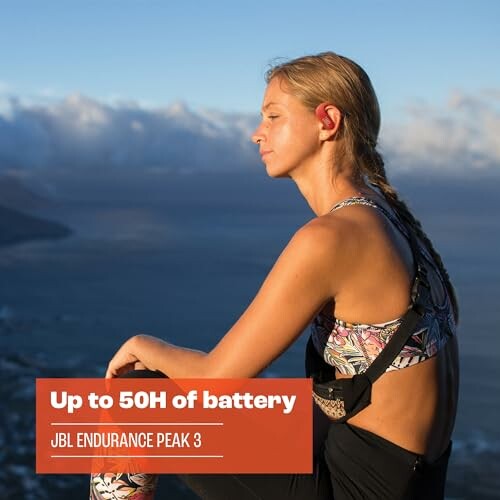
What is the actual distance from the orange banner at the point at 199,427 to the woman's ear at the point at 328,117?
2.51ft

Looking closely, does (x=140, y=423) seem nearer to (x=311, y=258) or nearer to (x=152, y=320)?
(x=311, y=258)

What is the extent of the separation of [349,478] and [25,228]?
13137 cm

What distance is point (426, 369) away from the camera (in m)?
2.17

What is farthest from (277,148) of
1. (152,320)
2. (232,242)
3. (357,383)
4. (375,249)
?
(232,242)

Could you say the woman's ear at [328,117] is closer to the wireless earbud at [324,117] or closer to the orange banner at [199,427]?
the wireless earbud at [324,117]

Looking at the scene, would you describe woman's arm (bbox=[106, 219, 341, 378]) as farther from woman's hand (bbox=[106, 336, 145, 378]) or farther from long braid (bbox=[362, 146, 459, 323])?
long braid (bbox=[362, 146, 459, 323])

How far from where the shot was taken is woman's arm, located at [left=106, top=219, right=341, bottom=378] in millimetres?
2039

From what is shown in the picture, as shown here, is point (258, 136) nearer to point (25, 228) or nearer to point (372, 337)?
point (372, 337)

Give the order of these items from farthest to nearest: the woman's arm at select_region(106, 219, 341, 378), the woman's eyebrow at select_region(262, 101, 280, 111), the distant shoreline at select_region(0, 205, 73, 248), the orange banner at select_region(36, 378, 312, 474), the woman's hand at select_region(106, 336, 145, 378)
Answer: the distant shoreline at select_region(0, 205, 73, 248)
the woman's hand at select_region(106, 336, 145, 378)
the woman's eyebrow at select_region(262, 101, 280, 111)
the orange banner at select_region(36, 378, 312, 474)
the woman's arm at select_region(106, 219, 341, 378)

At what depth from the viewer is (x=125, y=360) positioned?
2.63 m

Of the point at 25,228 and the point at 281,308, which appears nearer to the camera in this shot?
the point at 281,308

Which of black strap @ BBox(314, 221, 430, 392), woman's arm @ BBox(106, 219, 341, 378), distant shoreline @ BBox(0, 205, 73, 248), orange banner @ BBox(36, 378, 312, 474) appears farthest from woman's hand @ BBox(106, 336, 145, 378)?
distant shoreline @ BBox(0, 205, 73, 248)

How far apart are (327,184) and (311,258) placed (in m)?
0.43

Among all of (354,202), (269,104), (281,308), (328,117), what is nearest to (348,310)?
(281,308)
